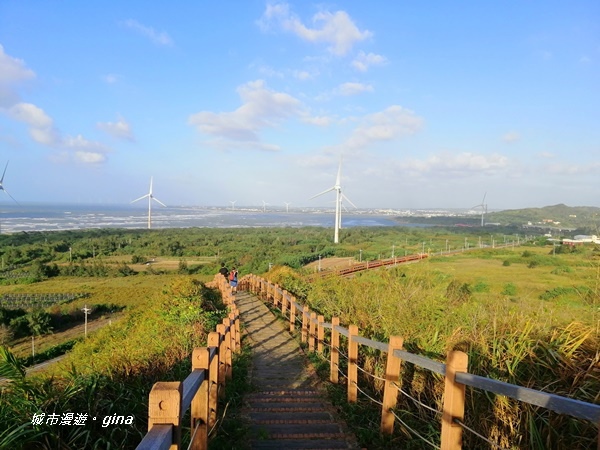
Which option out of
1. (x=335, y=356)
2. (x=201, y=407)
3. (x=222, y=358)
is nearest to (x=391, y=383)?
(x=201, y=407)

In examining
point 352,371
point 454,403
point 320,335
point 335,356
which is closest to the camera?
point 454,403

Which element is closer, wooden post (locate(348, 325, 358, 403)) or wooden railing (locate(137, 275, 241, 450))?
wooden railing (locate(137, 275, 241, 450))

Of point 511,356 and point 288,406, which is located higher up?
point 511,356

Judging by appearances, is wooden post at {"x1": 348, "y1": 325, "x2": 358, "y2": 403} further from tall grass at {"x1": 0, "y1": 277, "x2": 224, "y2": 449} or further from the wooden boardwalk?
tall grass at {"x1": 0, "y1": 277, "x2": 224, "y2": 449}

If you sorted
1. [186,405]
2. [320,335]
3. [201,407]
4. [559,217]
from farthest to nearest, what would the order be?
1. [559,217]
2. [320,335]
3. [201,407]
4. [186,405]

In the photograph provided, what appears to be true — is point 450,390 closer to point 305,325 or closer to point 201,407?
point 201,407

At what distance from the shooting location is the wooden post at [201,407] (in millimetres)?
3040

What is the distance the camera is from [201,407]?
3.18 metres

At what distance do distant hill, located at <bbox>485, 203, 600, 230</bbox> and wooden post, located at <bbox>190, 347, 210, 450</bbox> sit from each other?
420 centimetres

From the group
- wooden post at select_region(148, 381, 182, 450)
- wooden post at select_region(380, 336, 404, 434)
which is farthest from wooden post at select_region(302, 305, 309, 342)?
wooden post at select_region(148, 381, 182, 450)

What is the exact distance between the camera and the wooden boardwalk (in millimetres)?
4293

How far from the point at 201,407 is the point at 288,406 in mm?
2495

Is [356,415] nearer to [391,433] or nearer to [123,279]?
[391,433]

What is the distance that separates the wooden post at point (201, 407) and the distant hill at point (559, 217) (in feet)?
13.8
